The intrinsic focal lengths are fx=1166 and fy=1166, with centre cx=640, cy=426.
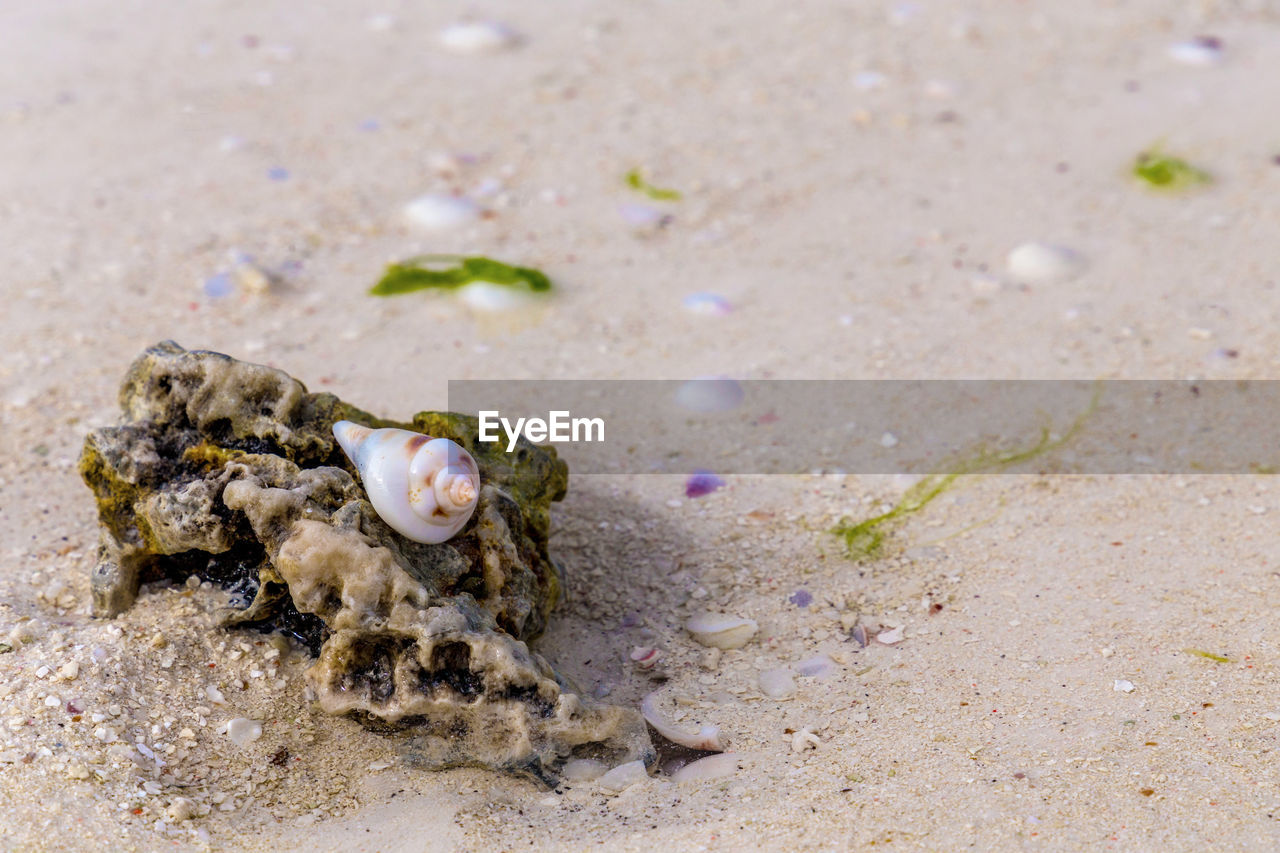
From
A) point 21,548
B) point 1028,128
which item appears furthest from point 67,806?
point 1028,128

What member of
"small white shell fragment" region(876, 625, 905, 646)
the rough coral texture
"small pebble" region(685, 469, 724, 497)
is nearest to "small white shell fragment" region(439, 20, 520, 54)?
"small pebble" region(685, 469, 724, 497)

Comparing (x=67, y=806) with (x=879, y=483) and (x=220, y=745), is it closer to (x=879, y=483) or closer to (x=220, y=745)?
(x=220, y=745)

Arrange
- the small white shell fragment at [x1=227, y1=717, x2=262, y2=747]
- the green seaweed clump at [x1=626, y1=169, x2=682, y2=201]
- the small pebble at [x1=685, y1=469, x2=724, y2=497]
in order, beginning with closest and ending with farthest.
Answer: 1. the small white shell fragment at [x1=227, y1=717, x2=262, y2=747]
2. the small pebble at [x1=685, y1=469, x2=724, y2=497]
3. the green seaweed clump at [x1=626, y1=169, x2=682, y2=201]

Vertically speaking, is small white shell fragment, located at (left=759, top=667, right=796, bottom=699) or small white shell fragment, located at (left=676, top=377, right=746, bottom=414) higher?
small white shell fragment, located at (left=759, top=667, right=796, bottom=699)

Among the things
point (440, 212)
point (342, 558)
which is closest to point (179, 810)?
point (342, 558)

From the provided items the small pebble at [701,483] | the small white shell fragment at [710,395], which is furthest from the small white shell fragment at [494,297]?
the small pebble at [701,483]
